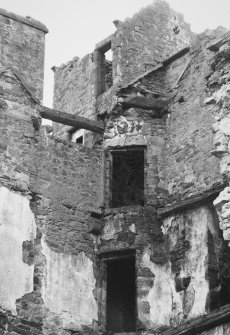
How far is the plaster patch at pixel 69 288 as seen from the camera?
59.8ft

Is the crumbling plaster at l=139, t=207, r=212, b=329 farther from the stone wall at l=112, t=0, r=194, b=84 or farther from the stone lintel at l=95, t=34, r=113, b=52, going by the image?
the stone lintel at l=95, t=34, r=113, b=52

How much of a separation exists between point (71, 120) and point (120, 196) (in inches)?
77.0

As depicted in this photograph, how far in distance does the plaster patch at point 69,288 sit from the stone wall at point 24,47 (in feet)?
10.8

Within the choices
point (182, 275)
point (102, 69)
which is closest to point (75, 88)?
point (102, 69)

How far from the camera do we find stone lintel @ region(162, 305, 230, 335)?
16.6 metres

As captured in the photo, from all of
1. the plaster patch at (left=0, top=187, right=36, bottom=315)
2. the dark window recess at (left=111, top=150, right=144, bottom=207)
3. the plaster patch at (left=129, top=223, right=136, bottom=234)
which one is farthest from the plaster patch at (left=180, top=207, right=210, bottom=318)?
the plaster patch at (left=0, top=187, right=36, bottom=315)

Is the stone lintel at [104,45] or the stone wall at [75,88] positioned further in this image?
the stone wall at [75,88]

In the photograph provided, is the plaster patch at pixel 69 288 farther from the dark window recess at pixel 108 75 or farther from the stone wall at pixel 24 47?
the dark window recess at pixel 108 75

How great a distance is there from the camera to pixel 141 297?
725 inches

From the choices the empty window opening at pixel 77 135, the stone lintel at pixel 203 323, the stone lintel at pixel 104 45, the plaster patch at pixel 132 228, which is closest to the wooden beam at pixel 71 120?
the empty window opening at pixel 77 135

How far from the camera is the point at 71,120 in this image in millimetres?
20031

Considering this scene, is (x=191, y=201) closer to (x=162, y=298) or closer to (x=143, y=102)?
(x=162, y=298)

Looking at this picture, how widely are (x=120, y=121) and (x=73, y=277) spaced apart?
3406 millimetres

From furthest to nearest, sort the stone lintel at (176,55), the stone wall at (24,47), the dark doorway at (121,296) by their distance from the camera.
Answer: the stone lintel at (176,55) < the stone wall at (24,47) < the dark doorway at (121,296)
